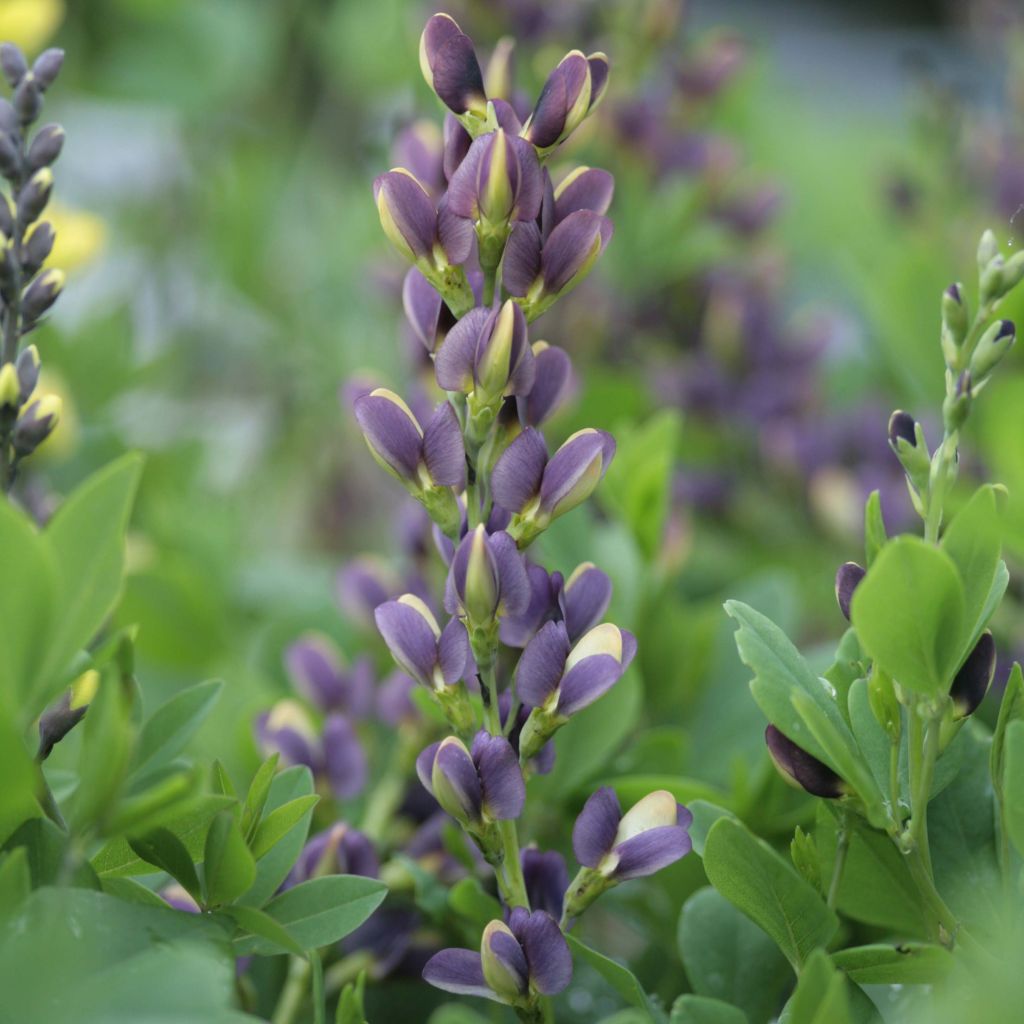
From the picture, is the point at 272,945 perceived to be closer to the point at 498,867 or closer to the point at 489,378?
the point at 498,867

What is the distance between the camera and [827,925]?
371 millimetres

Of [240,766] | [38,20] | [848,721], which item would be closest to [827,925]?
[848,721]

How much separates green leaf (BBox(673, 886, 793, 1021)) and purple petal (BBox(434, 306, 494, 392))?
0.19 meters

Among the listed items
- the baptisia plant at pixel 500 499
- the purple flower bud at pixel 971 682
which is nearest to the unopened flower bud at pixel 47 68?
the baptisia plant at pixel 500 499

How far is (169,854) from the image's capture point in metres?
0.37

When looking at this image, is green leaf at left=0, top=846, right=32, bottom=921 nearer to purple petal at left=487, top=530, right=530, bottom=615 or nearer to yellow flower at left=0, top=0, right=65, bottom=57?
purple petal at left=487, top=530, right=530, bottom=615

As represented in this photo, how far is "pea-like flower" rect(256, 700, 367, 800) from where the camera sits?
20.4 inches

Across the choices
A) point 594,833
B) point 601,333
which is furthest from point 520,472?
point 601,333

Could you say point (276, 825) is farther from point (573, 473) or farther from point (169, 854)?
point (573, 473)

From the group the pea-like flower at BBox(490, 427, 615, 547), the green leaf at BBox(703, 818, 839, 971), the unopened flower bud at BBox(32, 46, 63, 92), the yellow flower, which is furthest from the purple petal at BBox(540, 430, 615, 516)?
the yellow flower

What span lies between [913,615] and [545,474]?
4.5 inches

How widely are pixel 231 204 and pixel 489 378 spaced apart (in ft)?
2.91

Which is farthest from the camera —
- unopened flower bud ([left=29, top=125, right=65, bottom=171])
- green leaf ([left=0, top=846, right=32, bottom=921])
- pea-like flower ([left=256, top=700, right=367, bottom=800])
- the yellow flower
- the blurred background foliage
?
the yellow flower

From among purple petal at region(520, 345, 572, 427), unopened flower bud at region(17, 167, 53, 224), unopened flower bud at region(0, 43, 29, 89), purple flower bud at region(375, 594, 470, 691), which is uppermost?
unopened flower bud at region(0, 43, 29, 89)
